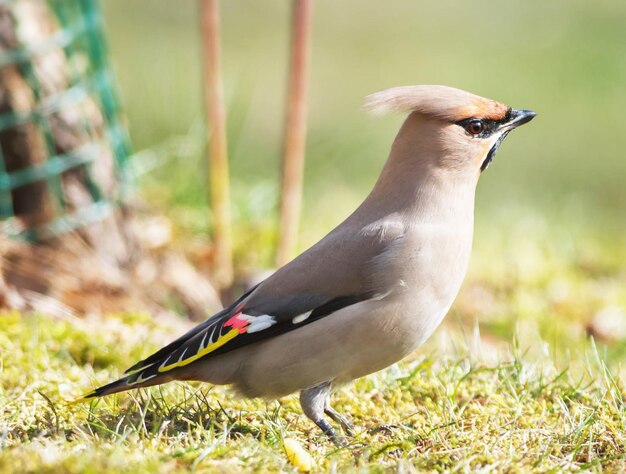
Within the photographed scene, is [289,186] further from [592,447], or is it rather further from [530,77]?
[530,77]

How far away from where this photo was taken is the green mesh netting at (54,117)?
5641mm

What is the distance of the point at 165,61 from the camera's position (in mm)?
7465

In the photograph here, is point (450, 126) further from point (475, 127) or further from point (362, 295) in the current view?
point (362, 295)

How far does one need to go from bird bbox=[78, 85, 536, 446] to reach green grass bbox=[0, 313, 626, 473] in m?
0.14

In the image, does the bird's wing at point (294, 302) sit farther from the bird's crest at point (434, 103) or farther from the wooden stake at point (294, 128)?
the wooden stake at point (294, 128)

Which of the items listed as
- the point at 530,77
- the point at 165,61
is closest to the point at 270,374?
the point at 165,61

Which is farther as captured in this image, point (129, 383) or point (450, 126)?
point (450, 126)

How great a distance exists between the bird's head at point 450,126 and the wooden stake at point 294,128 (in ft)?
6.10

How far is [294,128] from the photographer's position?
583 cm

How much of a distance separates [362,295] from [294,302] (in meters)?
0.24

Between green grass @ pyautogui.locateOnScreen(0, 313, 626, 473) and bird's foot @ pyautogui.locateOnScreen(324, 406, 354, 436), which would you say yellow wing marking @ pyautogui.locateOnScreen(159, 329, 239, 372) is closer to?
green grass @ pyautogui.locateOnScreen(0, 313, 626, 473)

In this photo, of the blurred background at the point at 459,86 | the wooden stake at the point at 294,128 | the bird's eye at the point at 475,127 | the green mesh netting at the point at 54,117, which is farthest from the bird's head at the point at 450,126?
the green mesh netting at the point at 54,117

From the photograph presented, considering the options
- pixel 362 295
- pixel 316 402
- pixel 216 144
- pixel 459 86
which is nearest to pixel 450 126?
pixel 362 295

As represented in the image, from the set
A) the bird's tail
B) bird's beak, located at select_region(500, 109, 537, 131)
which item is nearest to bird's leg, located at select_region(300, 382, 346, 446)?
the bird's tail
